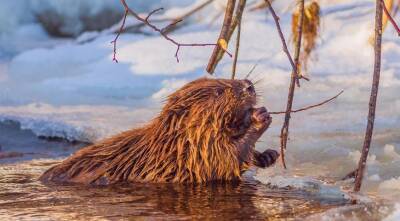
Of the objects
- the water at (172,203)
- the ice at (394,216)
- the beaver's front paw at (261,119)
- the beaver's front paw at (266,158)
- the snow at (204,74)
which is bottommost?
the ice at (394,216)

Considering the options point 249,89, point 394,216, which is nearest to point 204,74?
point 249,89

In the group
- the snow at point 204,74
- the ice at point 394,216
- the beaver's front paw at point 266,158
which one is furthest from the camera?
the snow at point 204,74

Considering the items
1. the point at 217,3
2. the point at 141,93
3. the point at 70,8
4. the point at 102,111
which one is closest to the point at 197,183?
the point at 102,111

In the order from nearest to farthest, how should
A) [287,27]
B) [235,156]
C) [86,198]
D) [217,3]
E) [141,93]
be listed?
[86,198] → [235,156] → [141,93] → [287,27] → [217,3]

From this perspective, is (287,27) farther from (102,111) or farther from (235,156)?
(235,156)

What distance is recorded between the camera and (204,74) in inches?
324

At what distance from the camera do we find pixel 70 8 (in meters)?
11.4

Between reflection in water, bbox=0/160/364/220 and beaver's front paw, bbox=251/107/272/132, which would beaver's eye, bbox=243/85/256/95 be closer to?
beaver's front paw, bbox=251/107/272/132

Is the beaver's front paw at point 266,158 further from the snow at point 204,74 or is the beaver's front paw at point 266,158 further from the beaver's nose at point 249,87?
the beaver's nose at point 249,87

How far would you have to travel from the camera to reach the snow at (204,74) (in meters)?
4.74

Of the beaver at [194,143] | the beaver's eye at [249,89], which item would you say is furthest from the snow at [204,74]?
the beaver's eye at [249,89]

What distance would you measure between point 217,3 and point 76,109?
361 centimetres

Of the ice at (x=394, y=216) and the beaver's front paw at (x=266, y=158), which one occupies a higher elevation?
the beaver's front paw at (x=266, y=158)

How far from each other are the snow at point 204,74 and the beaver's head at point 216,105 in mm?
328
